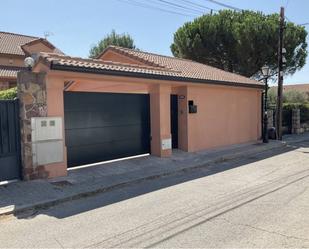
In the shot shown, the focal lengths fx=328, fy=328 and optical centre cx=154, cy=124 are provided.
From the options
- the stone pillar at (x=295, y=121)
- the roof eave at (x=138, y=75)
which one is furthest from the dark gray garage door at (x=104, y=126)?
the stone pillar at (x=295, y=121)

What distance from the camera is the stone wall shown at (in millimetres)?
7906

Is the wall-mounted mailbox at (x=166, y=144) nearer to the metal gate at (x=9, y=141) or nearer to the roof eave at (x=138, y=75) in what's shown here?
the roof eave at (x=138, y=75)

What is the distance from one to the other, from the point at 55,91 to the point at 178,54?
19.6 meters

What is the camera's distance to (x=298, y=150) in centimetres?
1391

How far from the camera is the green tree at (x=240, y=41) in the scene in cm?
2289

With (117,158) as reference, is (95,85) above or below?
above

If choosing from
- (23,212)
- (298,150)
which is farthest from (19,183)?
(298,150)

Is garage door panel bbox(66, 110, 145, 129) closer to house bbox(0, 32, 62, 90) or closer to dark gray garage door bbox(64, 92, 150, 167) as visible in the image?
dark gray garage door bbox(64, 92, 150, 167)

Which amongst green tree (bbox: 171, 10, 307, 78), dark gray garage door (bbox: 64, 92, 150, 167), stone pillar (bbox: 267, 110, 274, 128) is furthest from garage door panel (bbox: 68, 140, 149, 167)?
green tree (bbox: 171, 10, 307, 78)

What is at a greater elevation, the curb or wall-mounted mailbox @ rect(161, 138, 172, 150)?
wall-mounted mailbox @ rect(161, 138, 172, 150)

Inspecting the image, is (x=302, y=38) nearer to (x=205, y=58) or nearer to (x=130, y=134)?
(x=205, y=58)

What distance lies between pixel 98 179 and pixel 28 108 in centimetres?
242

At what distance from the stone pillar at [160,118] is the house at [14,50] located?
1702 centimetres

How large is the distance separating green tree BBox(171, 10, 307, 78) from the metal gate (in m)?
18.9
